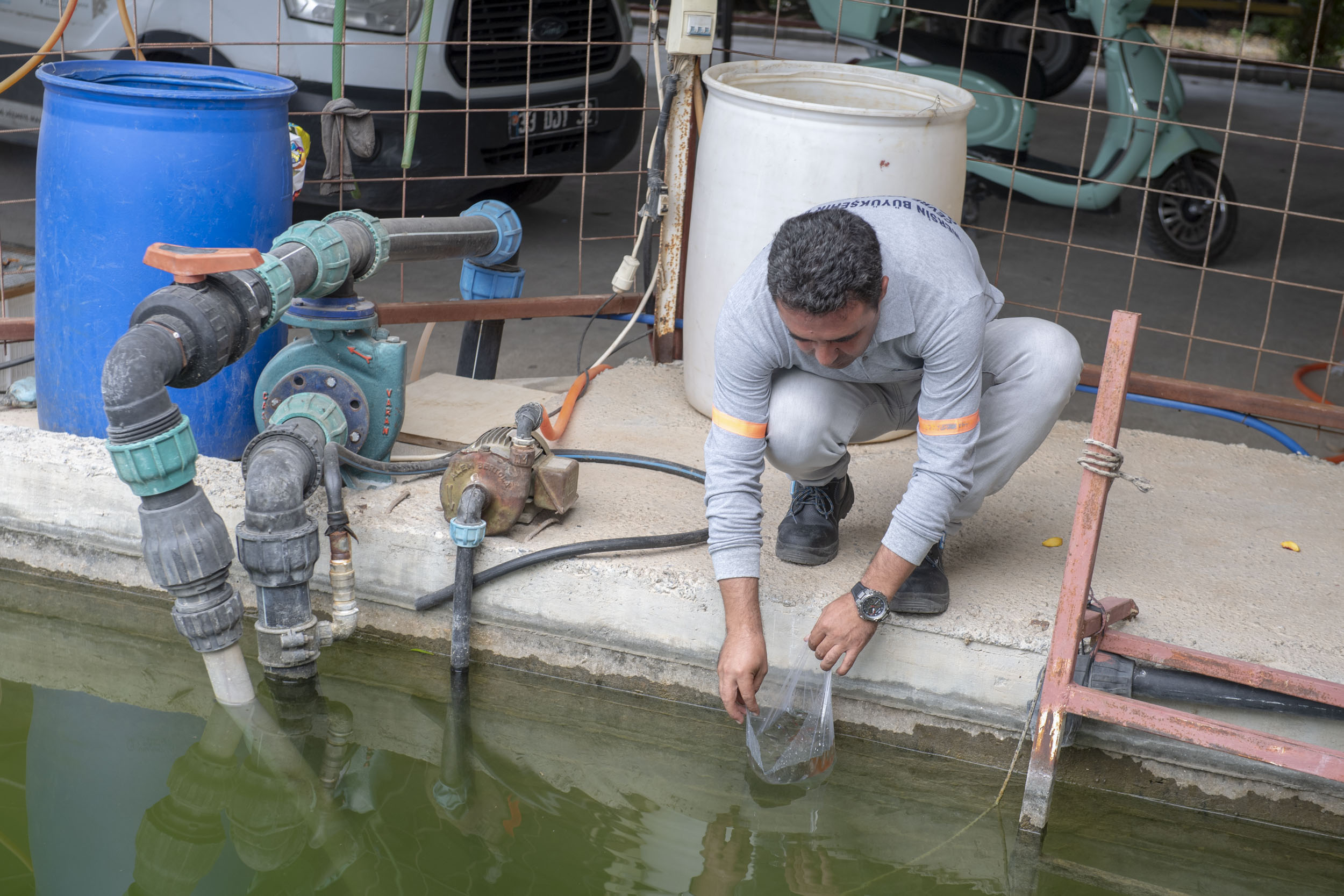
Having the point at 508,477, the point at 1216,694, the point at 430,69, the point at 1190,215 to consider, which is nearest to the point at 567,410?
the point at 508,477

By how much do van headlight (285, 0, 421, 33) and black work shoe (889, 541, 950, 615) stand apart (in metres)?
3.03

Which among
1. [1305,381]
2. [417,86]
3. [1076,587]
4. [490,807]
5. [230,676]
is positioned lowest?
[490,807]

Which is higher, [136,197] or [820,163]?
[820,163]

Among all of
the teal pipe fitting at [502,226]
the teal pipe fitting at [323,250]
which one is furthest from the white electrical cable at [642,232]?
the teal pipe fitting at [323,250]

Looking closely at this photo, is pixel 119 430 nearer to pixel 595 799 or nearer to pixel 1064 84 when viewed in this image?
pixel 595 799

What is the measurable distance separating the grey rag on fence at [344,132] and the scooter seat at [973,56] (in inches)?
161

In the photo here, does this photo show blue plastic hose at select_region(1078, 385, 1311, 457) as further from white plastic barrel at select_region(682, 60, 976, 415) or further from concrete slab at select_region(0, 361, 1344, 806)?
white plastic barrel at select_region(682, 60, 976, 415)

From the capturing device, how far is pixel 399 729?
2.17 meters

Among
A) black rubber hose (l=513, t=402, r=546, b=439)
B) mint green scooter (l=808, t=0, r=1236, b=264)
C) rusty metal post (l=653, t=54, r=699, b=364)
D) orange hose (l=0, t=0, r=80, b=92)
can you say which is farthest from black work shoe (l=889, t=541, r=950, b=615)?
mint green scooter (l=808, t=0, r=1236, b=264)

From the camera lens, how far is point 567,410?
9.29 feet

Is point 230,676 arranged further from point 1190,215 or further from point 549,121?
point 1190,215

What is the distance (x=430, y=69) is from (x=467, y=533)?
9.24 feet

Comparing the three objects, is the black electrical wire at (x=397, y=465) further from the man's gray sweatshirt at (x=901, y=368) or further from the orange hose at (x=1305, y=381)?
the orange hose at (x=1305, y=381)

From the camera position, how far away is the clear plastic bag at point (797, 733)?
80.7 inches
